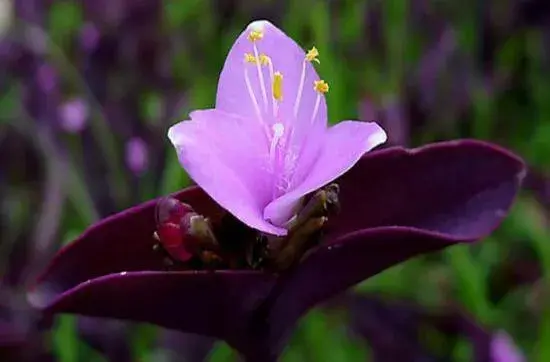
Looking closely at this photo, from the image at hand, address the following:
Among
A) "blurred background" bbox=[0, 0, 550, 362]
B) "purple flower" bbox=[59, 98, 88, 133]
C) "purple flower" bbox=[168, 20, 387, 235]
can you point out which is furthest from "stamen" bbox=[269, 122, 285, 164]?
"purple flower" bbox=[59, 98, 88, 133]

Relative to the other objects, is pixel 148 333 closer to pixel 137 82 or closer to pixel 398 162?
pixel 137 82

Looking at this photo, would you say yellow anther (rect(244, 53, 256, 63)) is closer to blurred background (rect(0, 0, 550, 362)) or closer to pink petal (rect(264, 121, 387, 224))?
pink petal (rect(264, 121, 387, 224))

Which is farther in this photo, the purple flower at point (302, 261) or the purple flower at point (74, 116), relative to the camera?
the purple flower at point (74, 116)

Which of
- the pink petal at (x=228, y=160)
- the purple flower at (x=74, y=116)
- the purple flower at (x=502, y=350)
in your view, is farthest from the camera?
the purple flower at (x=74, y=116)

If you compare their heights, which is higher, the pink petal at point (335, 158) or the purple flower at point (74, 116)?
the pink petal at point (335, 158)

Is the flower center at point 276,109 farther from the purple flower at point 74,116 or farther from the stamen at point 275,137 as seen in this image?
the purple flower at point 74,116

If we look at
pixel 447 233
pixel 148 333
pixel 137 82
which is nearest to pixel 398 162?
pixel 447 233

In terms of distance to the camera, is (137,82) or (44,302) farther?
(137,82)

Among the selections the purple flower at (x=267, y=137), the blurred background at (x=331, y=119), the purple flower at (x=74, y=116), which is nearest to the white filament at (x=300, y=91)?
the purple flower at (x=267, y=137)
